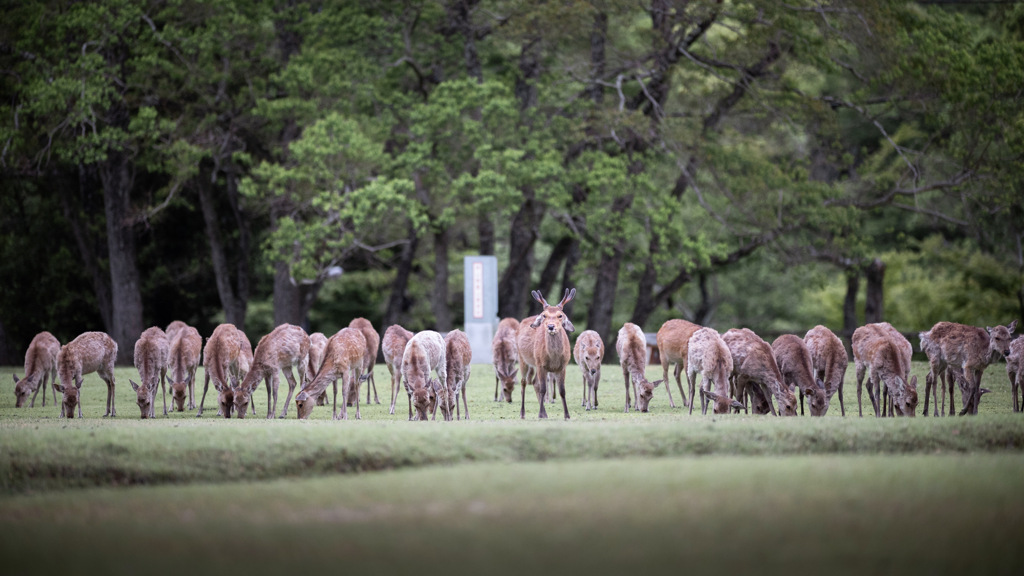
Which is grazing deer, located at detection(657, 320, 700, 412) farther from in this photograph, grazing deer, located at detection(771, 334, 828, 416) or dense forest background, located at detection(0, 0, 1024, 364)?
dense forest background, located at detection(0, 0, 1024, 364)

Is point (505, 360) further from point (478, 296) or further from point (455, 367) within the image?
point (478, 296)

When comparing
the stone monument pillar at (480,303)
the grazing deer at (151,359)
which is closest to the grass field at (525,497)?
the grazing deer at (151,359)

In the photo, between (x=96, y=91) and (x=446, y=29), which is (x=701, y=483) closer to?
(x=96, y=91)

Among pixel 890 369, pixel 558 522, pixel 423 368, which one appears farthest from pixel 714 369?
pixel 558 522

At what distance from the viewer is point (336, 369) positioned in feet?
49.6

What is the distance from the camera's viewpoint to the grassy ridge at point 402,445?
9.05 meters

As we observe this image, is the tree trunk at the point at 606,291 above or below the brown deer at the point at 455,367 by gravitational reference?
above

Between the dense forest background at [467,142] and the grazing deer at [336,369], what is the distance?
46.8 feet

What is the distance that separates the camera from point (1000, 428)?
10.7 meters

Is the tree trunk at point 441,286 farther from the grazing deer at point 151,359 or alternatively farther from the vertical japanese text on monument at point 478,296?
the grazing deer at point 151,359

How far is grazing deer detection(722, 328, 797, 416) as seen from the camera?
46.6ft

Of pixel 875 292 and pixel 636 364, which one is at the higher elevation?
pixel 875 292

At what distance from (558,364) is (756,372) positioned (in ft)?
9.15

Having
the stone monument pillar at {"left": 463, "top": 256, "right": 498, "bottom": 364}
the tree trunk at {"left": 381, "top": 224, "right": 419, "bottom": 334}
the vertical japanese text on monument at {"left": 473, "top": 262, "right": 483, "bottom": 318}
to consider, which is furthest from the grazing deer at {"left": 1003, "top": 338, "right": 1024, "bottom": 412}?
the tree trunk at {"left": 381, "top": 224, "right": 419, "bottom": 334}
